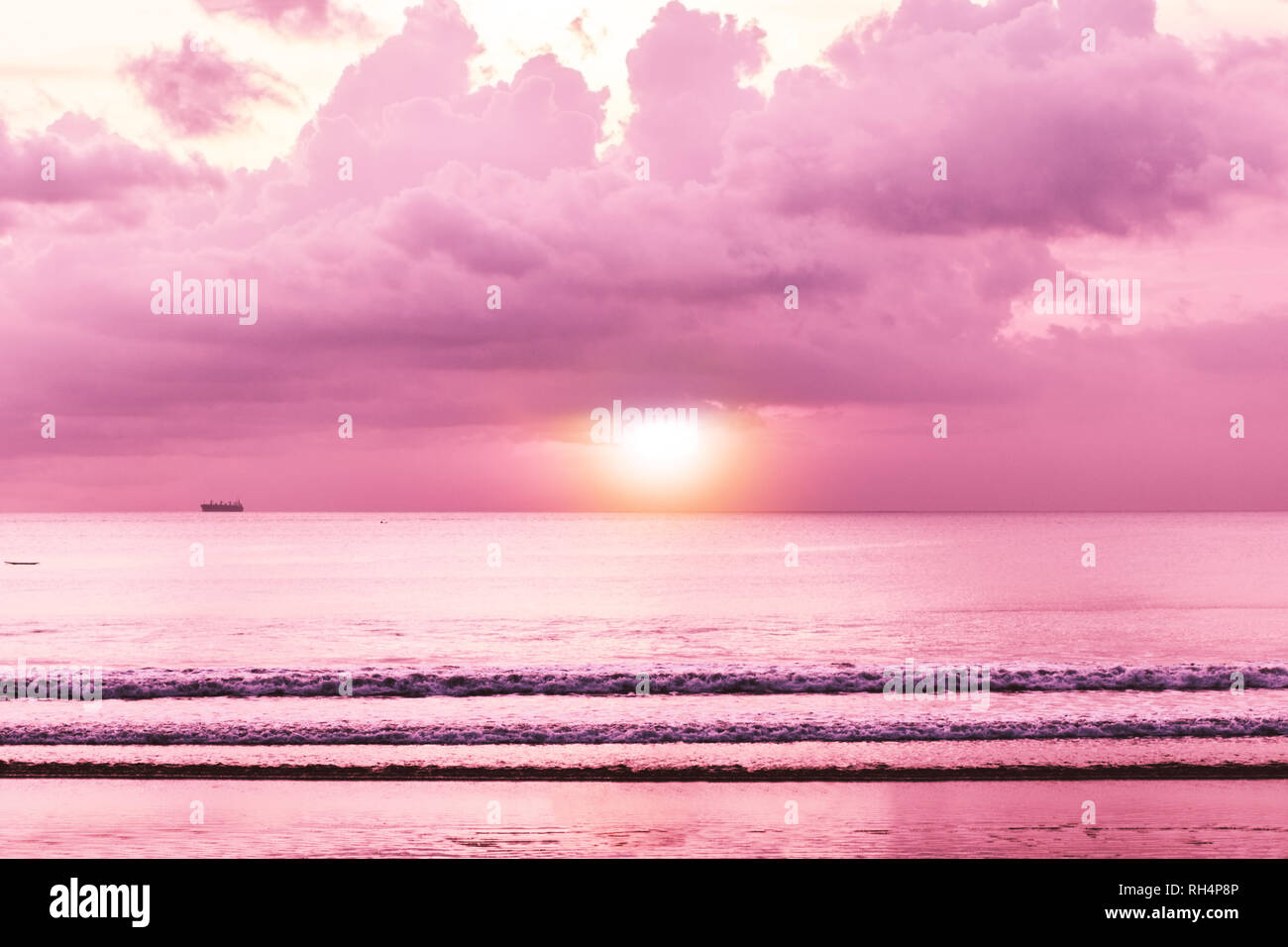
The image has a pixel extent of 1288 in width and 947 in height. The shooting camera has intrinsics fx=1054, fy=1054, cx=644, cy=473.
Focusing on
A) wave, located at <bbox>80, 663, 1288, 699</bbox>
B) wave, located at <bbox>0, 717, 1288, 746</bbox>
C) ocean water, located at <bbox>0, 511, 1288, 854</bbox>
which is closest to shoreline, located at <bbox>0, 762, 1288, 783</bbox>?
ocean water, located at <bbox>0, 511, 1288, 854</bbox>

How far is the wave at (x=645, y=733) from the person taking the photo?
20531 mm

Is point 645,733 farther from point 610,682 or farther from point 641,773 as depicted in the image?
point 610,682

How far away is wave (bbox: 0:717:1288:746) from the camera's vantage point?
808 inches

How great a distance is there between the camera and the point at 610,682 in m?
28.1

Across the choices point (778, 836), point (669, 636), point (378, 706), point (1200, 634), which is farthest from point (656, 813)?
point (1200, 634)

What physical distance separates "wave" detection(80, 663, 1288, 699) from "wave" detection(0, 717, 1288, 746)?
588 cm

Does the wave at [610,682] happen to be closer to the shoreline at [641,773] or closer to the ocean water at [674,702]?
the ocean water at [674,702]

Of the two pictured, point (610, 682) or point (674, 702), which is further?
point (610, 682)

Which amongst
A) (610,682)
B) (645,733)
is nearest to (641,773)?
(645,733)

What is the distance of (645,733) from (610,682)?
24.0ft

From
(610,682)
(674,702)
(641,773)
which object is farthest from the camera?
(610,682)

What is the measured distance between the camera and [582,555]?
11681 centimetres
